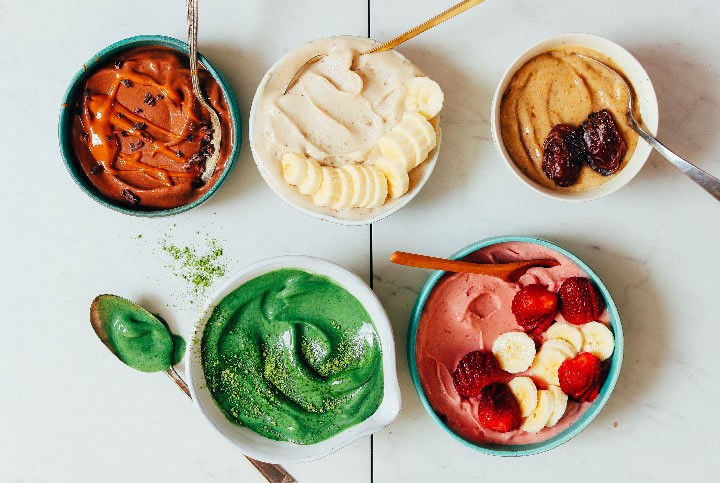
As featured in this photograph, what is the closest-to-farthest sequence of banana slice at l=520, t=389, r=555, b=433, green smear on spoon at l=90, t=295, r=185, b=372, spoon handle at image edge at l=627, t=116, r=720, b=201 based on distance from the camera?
spoon handle at image edge at l=627, t=116, r=720, b=201, banana slice at l=520, t=389, r=555, b=433, green smear on spoon at l=90, t=295, r=185, b=372

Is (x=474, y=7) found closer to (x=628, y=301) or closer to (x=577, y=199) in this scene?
(x=577, y=199)

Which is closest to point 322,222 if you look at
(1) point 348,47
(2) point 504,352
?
(1) point 348,47

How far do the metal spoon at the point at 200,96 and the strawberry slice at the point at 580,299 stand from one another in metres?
1.02

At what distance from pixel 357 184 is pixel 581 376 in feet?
2.60

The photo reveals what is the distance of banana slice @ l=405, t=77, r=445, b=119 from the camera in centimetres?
192

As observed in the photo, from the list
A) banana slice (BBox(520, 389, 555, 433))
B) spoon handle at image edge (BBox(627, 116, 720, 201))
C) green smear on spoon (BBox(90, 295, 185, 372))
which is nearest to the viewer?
spoon handle at image edge (BBox(627, 116, 720, 201))

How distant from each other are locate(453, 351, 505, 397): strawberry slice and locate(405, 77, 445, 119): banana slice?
0.67 metres

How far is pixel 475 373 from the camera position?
6.38ft

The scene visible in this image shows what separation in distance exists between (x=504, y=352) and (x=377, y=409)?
38 cm

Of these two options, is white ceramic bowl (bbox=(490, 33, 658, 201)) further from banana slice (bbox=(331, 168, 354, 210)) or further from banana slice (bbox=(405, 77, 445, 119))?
banana slice (bbox=(331, 168, 354, 210))

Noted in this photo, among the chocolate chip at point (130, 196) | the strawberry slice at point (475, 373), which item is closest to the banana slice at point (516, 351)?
the strawberry slice at point (475, 373)

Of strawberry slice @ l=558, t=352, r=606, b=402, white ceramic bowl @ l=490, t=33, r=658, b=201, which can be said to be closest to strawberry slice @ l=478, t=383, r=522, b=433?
strawberry slice @ l=558, t=352, r=606, b=402

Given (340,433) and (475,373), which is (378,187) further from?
(340,433)

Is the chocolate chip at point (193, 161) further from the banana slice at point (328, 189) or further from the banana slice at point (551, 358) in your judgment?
the banana slice at point (551, 358)
